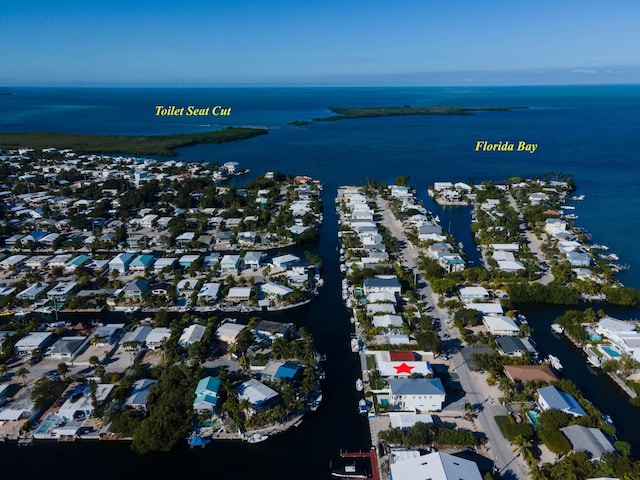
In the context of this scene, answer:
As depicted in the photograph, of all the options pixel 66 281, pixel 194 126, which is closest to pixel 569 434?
pixel 66 281

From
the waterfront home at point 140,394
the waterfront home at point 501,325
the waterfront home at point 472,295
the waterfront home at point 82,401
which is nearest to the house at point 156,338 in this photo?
the waterfront home at point 140,394

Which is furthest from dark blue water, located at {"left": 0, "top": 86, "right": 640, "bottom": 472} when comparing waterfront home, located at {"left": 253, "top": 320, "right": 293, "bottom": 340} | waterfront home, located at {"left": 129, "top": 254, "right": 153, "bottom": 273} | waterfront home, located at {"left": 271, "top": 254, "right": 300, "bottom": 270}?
waterfront home, located at {"left": 129, "top": 254, "right": 153, "bottom": 273}

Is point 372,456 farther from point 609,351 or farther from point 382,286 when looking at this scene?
point 609,351

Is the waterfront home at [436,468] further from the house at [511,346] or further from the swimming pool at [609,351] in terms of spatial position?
the swimming pool at [609,351]

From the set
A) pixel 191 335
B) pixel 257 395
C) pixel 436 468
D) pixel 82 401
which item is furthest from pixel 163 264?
pixel 436 468

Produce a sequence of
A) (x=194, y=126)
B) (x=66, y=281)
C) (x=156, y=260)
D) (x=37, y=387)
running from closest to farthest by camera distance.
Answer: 1. (x=37, y=387)
2. (x=66, y=281)
3. (x=156, y=260)
4. (x=194, y=126)

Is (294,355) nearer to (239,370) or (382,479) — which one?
(239,370)
